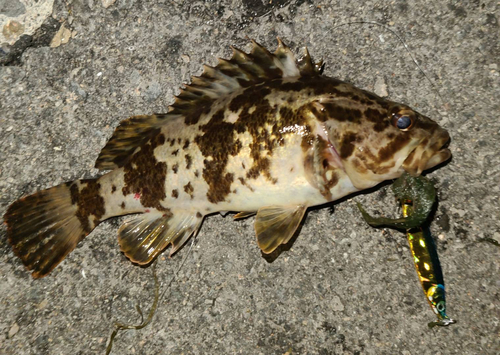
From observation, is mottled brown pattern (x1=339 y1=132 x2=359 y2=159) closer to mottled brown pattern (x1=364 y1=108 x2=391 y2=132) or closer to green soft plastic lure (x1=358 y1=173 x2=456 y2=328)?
mottled brown pattern (x1=364 y1=108 x2=391 y2=132)

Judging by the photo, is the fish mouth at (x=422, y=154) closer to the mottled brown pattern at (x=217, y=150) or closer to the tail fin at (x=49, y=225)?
the mottled brown pattern at (x=217, y=150)

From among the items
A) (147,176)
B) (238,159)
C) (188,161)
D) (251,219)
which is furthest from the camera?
(251,219)

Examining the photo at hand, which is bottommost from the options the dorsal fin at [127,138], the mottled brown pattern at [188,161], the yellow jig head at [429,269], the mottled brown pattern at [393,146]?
the yellow jig head at [429,269]

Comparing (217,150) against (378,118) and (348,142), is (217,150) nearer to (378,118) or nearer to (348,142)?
(348,142)

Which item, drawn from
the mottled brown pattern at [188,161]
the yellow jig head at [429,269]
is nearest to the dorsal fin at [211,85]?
the mottled brown pattern at [188,161]

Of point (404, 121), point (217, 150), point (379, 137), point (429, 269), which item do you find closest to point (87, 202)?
point (217, 150)

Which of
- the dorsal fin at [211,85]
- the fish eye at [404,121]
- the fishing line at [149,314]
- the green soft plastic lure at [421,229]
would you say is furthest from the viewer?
the fishing line at [149,314]
